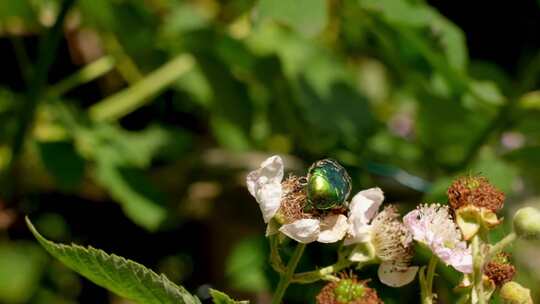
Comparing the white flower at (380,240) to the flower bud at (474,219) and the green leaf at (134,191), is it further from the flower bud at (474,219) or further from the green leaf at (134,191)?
the green leaf at (134,191)

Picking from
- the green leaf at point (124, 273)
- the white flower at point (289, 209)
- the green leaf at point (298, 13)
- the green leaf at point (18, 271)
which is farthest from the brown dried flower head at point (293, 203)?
the green leaf at point (18, 271)

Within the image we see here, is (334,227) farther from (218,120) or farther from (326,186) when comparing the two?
(218,120)

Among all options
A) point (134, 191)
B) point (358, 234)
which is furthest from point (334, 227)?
point (134, 191)

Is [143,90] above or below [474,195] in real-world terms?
below

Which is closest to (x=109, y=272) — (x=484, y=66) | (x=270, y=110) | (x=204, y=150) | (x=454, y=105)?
(x=454, y=105)

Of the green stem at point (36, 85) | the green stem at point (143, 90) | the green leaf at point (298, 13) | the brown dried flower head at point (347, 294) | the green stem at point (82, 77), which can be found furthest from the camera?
the green stem at point (143, 90)

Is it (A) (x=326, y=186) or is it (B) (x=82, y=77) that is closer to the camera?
(A) (x=326, y=186)

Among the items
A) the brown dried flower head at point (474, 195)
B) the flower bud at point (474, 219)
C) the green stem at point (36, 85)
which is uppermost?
the brown dried flower head at point (474, 195)
